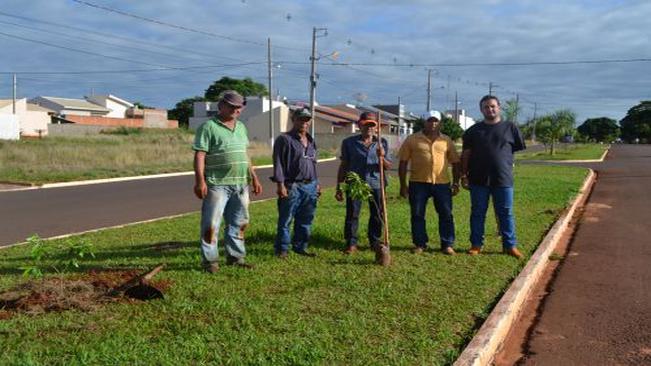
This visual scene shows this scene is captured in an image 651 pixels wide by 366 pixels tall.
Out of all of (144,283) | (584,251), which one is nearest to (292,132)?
(144,283)

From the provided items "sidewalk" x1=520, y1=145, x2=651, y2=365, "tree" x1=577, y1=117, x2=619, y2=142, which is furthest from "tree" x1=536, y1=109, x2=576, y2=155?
"tree" x1=577, y1=117, x2=619, y2=142

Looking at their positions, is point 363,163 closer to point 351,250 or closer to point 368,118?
point 368,118

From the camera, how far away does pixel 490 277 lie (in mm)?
6055

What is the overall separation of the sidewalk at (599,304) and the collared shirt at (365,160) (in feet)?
6.86

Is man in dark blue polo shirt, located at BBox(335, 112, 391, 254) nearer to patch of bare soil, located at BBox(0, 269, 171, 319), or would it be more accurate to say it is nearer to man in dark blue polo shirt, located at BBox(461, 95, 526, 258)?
man in dark blue polo shirt, located at BBox(461, 95, 526, 258)

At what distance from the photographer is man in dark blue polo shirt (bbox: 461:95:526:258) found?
6.89 m

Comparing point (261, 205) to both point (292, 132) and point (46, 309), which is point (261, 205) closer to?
point (292, 132)

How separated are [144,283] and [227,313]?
80cm

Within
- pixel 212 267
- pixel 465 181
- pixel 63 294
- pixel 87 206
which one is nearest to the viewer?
pixel 63 294

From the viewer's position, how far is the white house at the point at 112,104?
90875 mm

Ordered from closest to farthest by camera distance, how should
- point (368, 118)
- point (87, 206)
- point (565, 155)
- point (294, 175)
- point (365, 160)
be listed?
point (294, 175)
point (368, 118)
point (365, 160)
point (87, 206)
point (565, 155)

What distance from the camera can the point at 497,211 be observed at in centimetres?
711

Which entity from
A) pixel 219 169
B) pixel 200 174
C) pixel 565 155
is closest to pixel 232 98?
pixel 219 169

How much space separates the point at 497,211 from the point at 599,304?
1.79m
